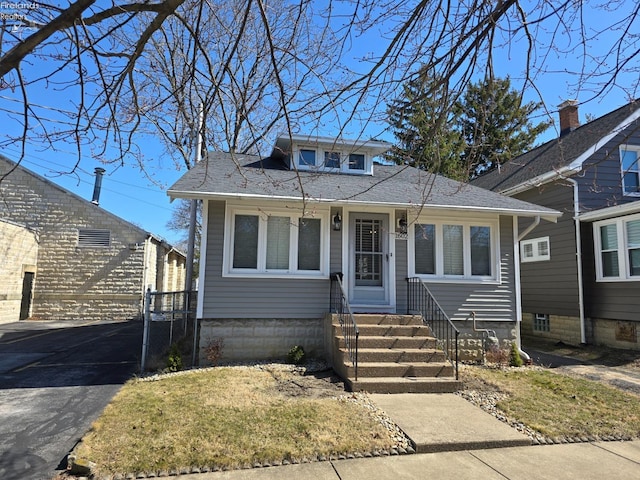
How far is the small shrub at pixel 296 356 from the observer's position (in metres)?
7.76

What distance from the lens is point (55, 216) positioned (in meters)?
15.6

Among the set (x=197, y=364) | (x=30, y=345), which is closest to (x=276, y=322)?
(x=197, y=364)

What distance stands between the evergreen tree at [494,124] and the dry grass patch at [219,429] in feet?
10.5

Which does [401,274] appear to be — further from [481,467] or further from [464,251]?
[481,467]

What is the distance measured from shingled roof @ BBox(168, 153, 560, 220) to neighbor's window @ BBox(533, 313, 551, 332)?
5029mm

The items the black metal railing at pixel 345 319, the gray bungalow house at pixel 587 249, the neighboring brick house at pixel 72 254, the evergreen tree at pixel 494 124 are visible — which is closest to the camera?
the evergreen tree at pixel 494 124

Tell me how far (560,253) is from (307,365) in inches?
346

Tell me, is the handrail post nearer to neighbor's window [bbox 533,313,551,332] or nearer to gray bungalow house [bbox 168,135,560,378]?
gray bungalow house [bbox 168,135,560,378]

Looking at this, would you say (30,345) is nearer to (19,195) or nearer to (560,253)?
(19,195)

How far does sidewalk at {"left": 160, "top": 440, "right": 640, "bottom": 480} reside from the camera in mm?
3574

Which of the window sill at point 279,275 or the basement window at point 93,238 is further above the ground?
the basement window at point 93,238

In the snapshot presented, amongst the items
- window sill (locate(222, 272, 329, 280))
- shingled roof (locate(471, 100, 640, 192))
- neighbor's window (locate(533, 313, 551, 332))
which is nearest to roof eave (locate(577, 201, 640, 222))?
shingled roof (locate(471, 100, 640, 192))

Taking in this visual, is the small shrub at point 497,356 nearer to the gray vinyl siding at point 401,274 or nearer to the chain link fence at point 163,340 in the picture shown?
the gray vinyl siding at point 401,274

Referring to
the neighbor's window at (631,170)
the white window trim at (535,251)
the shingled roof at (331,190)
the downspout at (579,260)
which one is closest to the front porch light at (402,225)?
the shingled roof at (331,190)
